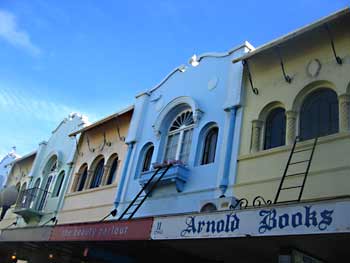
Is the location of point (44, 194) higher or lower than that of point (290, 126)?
lower

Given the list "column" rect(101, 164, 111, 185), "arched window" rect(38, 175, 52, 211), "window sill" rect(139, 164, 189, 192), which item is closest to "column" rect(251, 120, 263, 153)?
"window sill" rect(139, 164, 189, 192)

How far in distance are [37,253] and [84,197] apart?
2934 millimetres

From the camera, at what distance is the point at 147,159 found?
14.8 metres

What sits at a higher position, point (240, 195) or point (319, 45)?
point (319, 45)

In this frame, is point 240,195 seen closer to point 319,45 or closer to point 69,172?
point 319,45

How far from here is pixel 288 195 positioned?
9.56m

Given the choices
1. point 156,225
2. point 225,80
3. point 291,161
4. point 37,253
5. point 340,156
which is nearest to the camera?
point 156,225

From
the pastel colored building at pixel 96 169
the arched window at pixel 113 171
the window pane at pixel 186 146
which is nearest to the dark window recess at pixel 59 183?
the pastel colored building at pixel 96 169

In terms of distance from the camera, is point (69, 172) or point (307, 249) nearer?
point (307, 249)

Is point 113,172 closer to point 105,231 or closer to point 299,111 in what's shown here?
point 105,231

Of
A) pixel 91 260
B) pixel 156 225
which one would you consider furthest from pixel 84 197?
pixel 156 225

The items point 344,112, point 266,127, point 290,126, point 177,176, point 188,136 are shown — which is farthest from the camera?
point 188,136

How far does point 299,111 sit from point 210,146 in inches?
119

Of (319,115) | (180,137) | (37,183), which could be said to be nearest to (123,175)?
(180,137)
